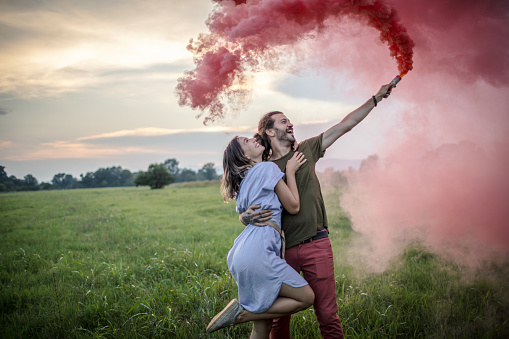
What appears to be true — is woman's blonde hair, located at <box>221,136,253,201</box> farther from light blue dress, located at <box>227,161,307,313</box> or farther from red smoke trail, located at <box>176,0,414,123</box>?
red smoke trail, located at <box>176,0,414,123</box>

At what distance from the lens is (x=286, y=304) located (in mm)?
3520

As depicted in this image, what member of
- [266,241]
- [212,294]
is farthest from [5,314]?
[266,241]

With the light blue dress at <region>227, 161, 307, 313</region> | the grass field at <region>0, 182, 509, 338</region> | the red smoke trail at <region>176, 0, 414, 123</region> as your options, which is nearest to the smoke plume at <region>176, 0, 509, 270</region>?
the red smoke trail at <region>176, 0, 414, 123</region>

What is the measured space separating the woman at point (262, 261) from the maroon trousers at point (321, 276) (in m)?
A: 0.27

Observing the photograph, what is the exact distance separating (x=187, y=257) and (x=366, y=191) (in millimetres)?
4150

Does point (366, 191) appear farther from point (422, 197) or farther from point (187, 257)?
point (187, 257)

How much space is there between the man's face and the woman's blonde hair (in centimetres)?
55

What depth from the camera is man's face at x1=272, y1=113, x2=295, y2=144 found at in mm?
4238

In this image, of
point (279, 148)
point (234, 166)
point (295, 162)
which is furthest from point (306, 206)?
point (234, 166)

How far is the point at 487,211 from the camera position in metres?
5.64

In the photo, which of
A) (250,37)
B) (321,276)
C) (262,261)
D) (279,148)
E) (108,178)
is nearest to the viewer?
(262,261)

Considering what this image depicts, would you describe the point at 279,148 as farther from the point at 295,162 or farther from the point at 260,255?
the point at 260,255

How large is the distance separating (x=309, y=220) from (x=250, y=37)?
264 centimetres

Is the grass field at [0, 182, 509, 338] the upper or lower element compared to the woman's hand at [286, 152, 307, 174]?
lower
